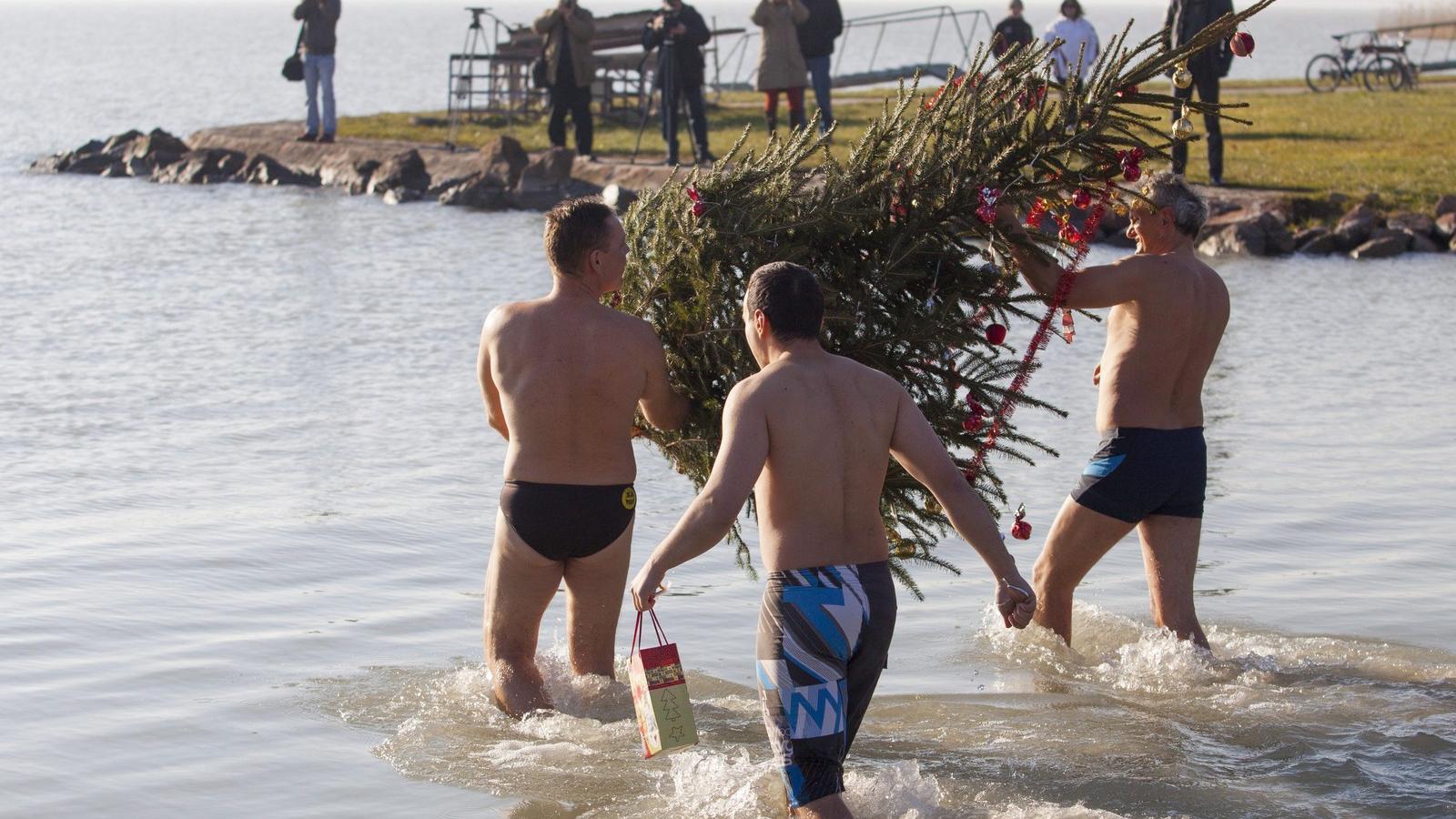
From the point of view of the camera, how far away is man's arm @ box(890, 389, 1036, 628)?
4.57 metres

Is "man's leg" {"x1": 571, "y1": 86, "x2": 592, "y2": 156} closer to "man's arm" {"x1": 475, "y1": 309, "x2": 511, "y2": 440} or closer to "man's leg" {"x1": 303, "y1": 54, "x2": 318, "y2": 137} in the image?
"man's leg" {"x1": 303, "y1": 54, "x2": 318, "y2": 137}

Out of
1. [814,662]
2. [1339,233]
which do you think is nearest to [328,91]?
[1339,233]

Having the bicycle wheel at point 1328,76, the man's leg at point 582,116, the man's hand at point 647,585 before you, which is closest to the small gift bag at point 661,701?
the man's hand at point 647,585

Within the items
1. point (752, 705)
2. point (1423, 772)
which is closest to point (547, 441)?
point (752, 705)

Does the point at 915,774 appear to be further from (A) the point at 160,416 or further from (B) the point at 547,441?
(A) the point at 160,416

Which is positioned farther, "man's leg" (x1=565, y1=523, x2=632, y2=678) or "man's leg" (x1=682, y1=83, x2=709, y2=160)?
"man's leg" (x1=682, y1=83, x2=709, y2=160)

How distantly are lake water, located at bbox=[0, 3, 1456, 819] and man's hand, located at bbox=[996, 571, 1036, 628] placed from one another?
774 millimetres

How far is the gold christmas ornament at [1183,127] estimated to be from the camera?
5.57m

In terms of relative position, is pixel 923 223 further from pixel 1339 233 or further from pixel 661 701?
pixel 1339 233

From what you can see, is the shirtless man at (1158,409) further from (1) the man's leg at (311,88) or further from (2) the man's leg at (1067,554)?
(1) the man's leg at (311,88)

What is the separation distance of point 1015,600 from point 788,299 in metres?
1.03

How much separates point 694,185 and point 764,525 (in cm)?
147

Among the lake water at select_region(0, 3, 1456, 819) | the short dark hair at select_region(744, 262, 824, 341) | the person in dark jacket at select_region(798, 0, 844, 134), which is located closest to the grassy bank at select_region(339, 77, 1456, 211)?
the person in dark jacket at select_region(798, 0, 844, 134)

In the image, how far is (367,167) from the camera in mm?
25141
